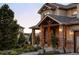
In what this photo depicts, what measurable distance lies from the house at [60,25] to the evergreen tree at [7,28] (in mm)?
324

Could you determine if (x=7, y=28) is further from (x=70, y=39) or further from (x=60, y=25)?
(x=70, y=39)

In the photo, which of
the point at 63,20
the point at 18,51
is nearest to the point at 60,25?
the point at 63,20

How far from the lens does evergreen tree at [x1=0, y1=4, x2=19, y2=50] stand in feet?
12.3

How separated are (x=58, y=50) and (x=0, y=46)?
98 cm

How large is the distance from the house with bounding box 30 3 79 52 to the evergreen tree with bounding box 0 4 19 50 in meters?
0.32

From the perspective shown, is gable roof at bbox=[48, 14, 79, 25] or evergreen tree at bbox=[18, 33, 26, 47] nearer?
gable roof at bbox=[48, 14, 79, 25]

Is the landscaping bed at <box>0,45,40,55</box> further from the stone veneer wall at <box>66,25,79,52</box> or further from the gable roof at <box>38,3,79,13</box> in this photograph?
the gable roof at <box>38,3,79,13</box>

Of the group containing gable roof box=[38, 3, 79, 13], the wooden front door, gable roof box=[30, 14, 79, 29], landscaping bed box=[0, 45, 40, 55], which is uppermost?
gable roof box=[38, 3, 79, 13]

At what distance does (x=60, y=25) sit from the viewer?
369 centimetres

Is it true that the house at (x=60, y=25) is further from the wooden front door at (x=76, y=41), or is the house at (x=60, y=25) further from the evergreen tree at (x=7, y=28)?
the evergreen tree at (x=7, y=28)

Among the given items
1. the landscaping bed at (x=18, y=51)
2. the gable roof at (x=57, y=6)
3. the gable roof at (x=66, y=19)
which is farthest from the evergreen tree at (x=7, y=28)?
the gable roof at (x=66, y=19)

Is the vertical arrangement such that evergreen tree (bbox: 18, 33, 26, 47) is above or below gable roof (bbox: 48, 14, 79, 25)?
below

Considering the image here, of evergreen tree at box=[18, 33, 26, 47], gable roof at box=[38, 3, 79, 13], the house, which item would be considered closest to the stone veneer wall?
the house
